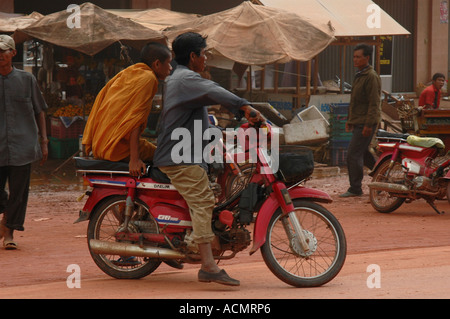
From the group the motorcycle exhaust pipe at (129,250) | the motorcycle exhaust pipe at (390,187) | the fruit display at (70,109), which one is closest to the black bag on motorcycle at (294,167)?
the motorcycle exhaust pipe at (129,250)

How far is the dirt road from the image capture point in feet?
18.2

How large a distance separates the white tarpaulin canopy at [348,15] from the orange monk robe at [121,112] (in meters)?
11.7

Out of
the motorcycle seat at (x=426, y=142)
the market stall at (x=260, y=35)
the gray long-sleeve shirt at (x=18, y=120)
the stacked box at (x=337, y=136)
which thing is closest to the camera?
the gray long-sleeve shirt at (x=18, y=120)

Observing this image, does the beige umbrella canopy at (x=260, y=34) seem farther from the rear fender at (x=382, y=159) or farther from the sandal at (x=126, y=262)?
the sandal at (x=126, y=262)

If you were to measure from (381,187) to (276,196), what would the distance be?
178 inches

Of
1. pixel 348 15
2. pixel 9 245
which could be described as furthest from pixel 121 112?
pixel 348 15

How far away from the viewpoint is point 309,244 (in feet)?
18.6

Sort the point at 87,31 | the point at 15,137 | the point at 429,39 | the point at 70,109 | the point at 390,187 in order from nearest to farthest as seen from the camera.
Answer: the point at 15,137 → the point at 390,187 → the point at 87,31 → the point at 70,109 → the point at 429,39

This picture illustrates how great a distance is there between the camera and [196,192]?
5672 mm

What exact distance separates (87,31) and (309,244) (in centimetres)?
837

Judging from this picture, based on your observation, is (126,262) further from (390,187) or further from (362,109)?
(362,109)

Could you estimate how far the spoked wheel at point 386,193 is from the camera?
1007 centimetres
